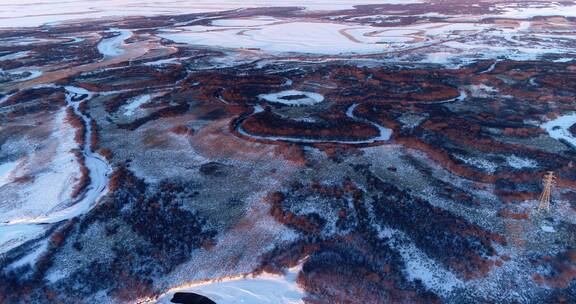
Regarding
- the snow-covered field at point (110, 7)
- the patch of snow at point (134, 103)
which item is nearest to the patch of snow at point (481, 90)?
the patch of snow at point (134, 103)

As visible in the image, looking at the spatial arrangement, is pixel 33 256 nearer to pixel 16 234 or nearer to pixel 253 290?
pixel 16 234

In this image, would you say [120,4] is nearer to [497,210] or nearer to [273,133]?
[273,133]

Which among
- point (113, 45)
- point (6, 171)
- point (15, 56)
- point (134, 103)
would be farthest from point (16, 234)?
point (113, 45)

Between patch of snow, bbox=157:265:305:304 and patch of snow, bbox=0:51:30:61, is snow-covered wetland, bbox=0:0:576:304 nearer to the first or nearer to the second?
patch of snow, bbox=157:265:305:304

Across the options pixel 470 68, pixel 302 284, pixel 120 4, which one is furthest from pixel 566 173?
pixel 120 4

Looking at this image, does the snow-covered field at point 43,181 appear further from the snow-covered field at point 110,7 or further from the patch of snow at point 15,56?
the snow-covered field at point 110,7

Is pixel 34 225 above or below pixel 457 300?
below

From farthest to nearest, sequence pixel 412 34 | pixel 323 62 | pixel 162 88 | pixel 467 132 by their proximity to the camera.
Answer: pixel 412 34 → pixel 323 62 → pixel 162 88 → pixel 467 132


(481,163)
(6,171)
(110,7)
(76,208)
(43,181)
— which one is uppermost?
(481,163)
